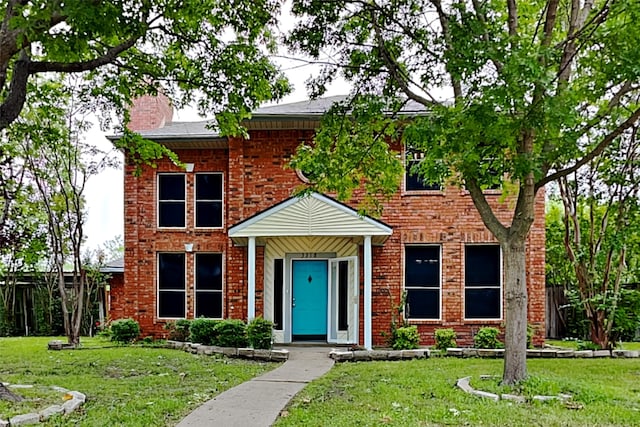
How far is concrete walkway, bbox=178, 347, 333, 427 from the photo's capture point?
273 inches

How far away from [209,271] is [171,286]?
41.5 inches

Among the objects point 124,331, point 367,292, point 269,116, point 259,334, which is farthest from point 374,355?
point 124,331

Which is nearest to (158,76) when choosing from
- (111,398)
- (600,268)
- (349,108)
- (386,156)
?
(349,108)

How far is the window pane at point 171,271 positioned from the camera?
16.5 m

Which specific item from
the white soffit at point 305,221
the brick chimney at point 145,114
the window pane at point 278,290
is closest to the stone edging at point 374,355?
the white soffit at point 305,221

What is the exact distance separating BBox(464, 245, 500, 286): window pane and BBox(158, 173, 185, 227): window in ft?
23.9

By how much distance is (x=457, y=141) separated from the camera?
8.00 metres

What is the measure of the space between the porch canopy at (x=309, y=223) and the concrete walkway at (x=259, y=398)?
2873 mm

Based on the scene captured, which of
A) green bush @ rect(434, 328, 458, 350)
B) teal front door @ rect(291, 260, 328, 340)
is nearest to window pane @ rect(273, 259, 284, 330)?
teal front door @ rect(291, 260, 328, 340)

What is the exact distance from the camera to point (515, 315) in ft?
29.7

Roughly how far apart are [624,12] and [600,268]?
817 cm

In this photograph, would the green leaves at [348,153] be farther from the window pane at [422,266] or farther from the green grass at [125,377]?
the window pane at [422,266]

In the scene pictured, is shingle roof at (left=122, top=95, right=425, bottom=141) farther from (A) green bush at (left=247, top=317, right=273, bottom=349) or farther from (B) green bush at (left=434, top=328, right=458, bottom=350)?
(B) green bush at (left=434, top=328, right=458, bottom=350)

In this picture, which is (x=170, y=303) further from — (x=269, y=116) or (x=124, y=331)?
(x=269, y=116)
